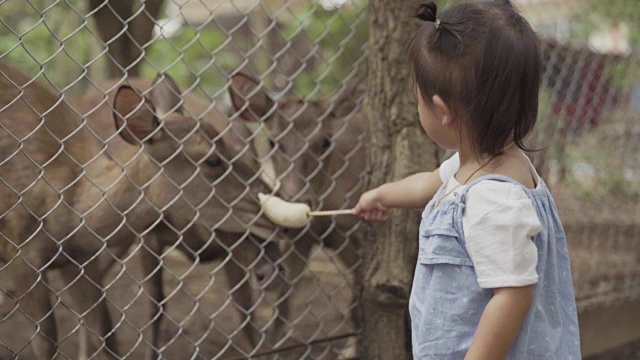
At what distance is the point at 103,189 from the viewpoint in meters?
3.92

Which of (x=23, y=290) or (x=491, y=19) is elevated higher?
(x=491, y=19)

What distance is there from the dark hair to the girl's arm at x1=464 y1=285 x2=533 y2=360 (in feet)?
1.26

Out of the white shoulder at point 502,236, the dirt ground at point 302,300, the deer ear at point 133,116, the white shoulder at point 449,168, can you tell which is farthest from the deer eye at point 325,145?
the white shoulder at point 502,236

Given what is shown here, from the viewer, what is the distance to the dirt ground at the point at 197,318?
159 inches

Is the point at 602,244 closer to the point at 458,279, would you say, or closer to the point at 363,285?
the point at 363,285

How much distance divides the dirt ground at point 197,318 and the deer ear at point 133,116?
2.12 feet

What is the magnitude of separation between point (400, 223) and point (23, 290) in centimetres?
159

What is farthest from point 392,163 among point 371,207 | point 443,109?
point 443,109

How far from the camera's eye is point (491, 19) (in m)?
2.13

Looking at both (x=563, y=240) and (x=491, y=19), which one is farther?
(x=563, y=240)

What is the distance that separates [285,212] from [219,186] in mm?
506

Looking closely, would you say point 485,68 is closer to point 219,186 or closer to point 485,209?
point 485,209

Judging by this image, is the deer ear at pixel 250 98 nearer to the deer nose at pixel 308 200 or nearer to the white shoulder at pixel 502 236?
the deer nose at pixel 308 200

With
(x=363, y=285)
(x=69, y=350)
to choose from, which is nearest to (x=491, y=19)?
(x=363, y=285)
